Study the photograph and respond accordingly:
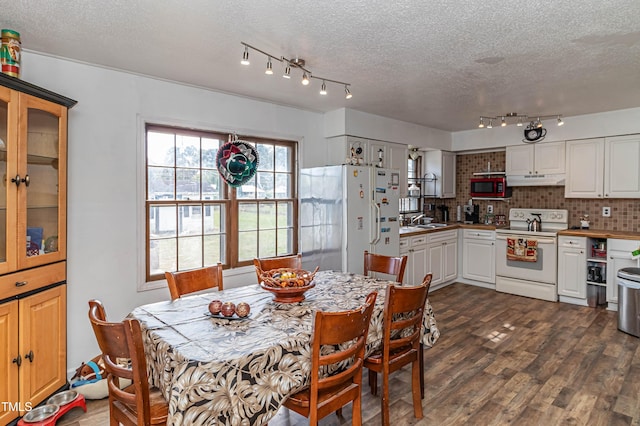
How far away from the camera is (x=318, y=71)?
124 inches

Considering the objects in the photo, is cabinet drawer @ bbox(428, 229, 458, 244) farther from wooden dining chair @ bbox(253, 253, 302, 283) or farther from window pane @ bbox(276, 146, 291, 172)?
wooden dining chair @ bbox(253, 253, 302, 283)

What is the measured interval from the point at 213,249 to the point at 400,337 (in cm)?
226

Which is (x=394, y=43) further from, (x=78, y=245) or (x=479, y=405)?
(x=78, y=245)

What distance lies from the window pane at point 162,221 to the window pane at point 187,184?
0.16 meters

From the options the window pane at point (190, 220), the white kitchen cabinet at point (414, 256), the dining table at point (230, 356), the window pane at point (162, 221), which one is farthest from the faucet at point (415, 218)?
the dining table at point (230, 356)

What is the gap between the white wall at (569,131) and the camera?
4.65 m

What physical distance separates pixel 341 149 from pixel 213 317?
3.11m

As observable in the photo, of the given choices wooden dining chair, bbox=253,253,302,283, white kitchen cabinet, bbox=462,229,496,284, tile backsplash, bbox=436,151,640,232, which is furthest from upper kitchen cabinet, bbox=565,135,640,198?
wooden dining chair, bbox=253,253,302,283

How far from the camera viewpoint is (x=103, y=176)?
3.09 m

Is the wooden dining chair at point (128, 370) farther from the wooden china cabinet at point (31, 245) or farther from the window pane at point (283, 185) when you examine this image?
the window pane at point (283, 185)

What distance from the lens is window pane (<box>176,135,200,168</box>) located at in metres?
3.61

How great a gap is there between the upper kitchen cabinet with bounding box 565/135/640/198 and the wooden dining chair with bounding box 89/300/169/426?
5.64 meters

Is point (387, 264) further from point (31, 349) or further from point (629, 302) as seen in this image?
point (629, 302)

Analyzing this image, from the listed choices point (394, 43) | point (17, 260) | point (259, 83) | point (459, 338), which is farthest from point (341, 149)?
point (17, 260)
